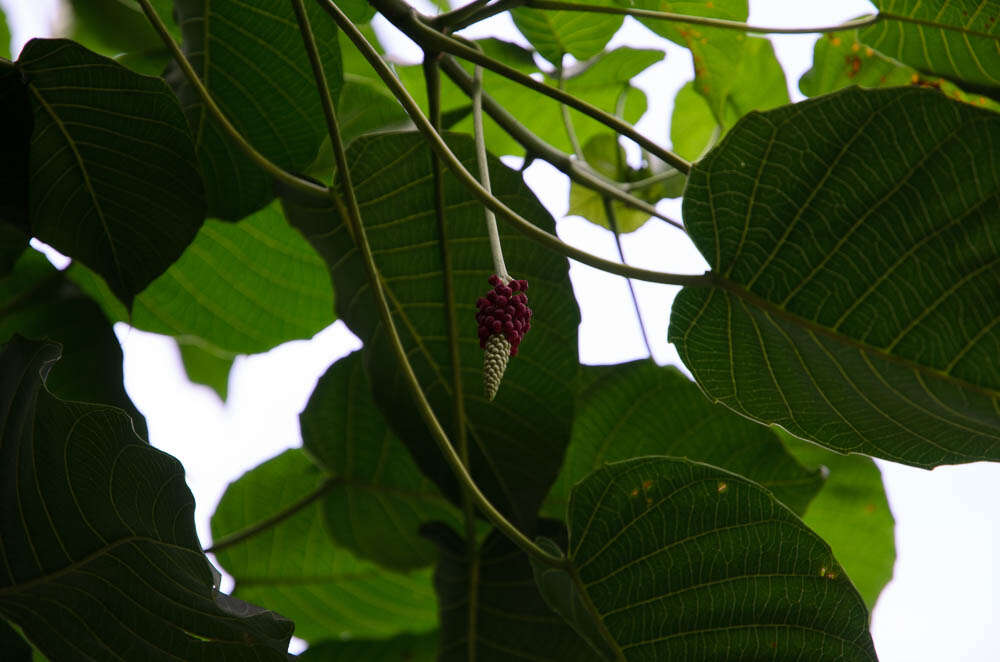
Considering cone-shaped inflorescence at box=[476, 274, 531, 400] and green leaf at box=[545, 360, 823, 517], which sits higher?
green leaf at box=[545, 360, 823, 517]

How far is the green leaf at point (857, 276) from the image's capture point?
0.50 metres

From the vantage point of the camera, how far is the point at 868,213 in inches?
20.7

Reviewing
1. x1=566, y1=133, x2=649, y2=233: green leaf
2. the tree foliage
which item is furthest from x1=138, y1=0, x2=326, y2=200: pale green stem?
x1=566, y1=133, x2=649, y2=233: green leaf

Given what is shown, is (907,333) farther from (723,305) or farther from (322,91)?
(322,91)

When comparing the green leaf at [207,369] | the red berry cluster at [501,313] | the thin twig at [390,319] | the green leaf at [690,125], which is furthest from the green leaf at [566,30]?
the green leaf at [207,369]

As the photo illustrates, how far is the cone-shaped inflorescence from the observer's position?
500mm

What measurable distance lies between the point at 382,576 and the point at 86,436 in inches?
18.6

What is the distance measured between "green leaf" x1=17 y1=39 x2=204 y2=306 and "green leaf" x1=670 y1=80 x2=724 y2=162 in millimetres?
614

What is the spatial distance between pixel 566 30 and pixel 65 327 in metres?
0.51

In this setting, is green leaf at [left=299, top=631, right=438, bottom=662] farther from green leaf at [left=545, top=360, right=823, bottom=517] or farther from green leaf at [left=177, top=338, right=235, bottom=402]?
green leaf at [left=177, top=338, right=235, bottom=402]

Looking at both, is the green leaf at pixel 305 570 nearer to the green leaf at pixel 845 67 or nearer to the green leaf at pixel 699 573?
the green leaf at pixel 699 573

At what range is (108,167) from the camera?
686mm

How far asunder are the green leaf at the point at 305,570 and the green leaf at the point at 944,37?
25.6 inches

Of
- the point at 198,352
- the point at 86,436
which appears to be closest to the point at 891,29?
the point at 86,436
